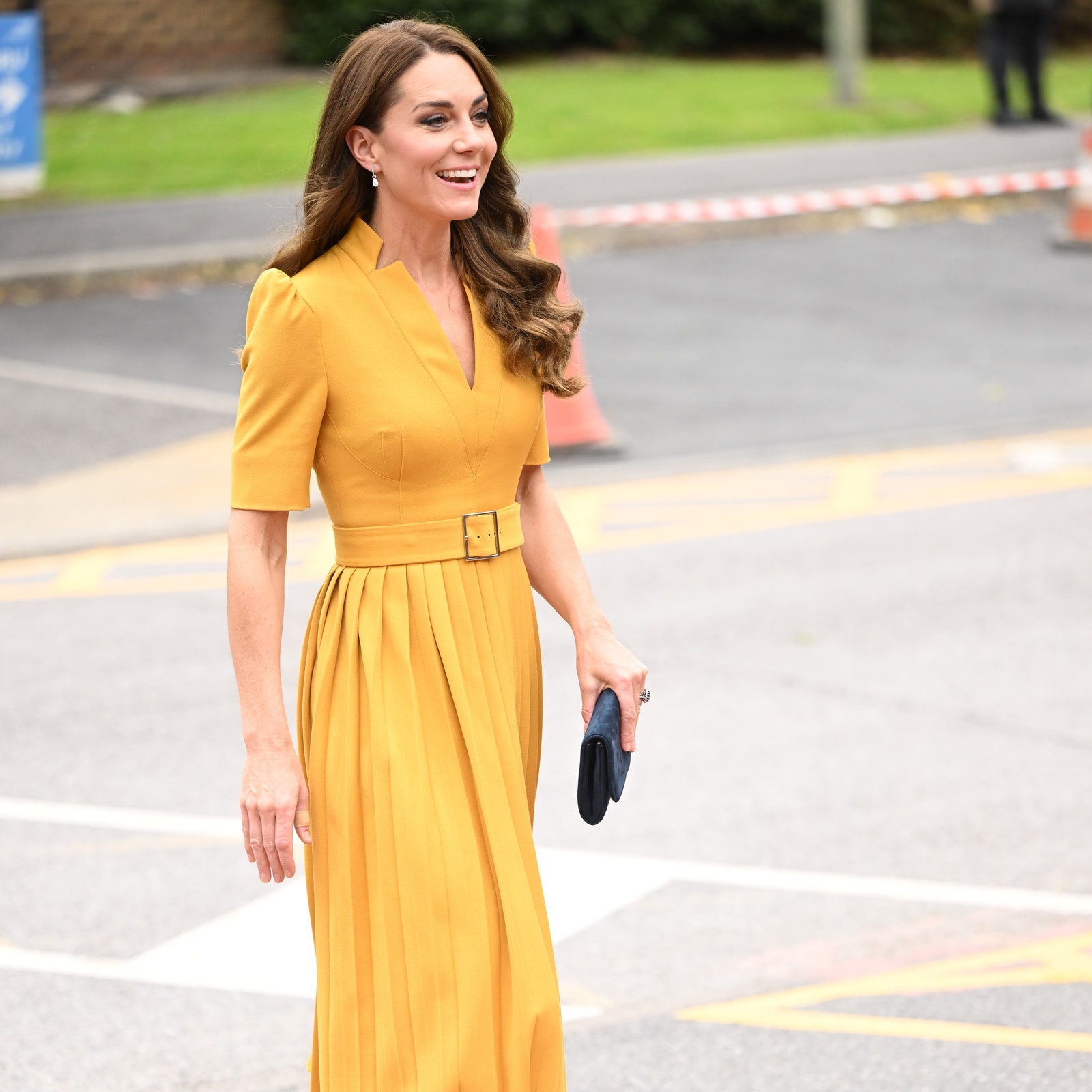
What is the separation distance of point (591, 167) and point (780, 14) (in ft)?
40.3

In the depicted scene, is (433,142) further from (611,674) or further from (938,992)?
(938,992)

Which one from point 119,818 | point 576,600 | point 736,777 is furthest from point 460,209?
point 736,777

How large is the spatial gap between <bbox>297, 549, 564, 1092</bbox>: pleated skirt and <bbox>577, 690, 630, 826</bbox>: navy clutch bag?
0.12 meters

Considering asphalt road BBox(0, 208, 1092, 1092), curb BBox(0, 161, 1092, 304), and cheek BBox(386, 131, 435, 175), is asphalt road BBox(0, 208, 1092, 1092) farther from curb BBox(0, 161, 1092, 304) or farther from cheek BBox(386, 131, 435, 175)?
curb BBox(0, 161, 1092, 304)

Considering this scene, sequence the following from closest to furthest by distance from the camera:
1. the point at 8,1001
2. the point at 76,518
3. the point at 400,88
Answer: the point at 400,88
the point at 8,1001
the point at 76,518

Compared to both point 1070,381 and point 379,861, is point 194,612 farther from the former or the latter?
point 1070,381

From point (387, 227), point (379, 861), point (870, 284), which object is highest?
point (387, 227)

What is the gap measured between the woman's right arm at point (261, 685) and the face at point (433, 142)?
0.59 metres

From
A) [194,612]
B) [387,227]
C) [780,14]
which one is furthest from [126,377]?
[780,14]

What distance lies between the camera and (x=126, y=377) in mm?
12938

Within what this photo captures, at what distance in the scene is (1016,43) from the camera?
21109 millimetres

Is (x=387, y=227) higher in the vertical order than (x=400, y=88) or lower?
lower

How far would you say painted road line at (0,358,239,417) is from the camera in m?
12.3

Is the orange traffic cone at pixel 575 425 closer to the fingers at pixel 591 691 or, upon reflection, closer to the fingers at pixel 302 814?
the fingers at pixel 591 691
